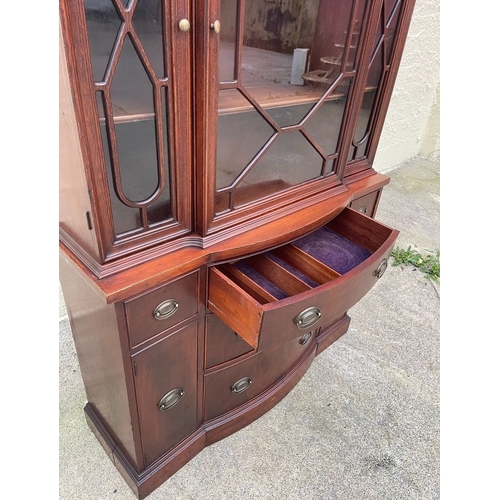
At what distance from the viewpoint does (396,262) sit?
196 centimetres

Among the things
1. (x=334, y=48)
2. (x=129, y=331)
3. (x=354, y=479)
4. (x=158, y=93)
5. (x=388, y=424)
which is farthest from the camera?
(x=388, y=424)

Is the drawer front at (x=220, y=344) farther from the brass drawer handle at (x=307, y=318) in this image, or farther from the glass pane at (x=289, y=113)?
the glass pane at (x=289, y=113)

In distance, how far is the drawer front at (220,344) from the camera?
89cm

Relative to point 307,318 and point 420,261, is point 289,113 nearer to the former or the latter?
point 307,318

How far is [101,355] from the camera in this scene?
2.80 feet

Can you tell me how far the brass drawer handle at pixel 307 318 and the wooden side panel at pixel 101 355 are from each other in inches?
13.2

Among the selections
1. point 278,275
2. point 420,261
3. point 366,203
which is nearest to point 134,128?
point 278,275

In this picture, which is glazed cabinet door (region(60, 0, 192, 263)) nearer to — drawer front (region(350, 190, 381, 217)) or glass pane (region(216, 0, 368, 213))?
glass pane (region(216, 0, 368, 213))

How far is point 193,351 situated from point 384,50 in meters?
→ 0.87

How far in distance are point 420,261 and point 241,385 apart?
1.28 meters

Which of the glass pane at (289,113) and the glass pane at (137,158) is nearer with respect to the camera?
the glass pane at (137,158)

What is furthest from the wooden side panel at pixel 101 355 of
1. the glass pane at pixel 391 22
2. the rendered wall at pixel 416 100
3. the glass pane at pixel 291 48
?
the rendered wall at pixel 416 100

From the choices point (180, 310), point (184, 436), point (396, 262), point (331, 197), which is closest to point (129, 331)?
point (180, 310)

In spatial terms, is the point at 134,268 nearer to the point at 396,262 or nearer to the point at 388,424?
the point at 388,424
